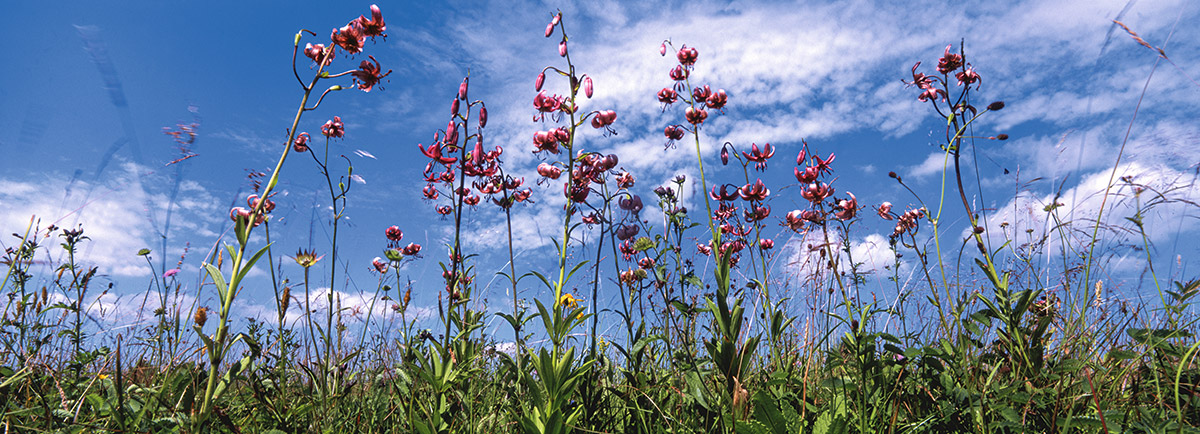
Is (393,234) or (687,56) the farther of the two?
(393,234)

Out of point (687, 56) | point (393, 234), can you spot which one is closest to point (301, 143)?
point (393, 234)

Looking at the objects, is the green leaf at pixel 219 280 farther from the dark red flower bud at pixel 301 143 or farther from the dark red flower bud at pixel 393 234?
the dark red flower bud at pixel 393 234

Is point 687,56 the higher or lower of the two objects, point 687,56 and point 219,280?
the higher

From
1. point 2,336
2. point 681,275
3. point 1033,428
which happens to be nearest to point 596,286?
point 681,275

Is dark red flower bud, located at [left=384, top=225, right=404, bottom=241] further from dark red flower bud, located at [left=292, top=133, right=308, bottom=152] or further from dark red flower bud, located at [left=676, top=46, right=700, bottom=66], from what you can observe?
dark red flower bud, located at [left=676, top=46, right=700, bottom=66]

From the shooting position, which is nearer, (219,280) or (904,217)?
(219,280)

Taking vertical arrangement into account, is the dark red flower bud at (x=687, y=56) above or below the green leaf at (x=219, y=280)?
above

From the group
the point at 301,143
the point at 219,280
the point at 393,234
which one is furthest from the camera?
the point at 393,234

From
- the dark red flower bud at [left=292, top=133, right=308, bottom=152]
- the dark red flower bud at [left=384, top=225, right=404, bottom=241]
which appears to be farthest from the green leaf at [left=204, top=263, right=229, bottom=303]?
the dark red flower bud at [left=384, top=225, right=404, bottom=241]

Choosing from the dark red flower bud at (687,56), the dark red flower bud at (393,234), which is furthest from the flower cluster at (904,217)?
the dark red flower bud at (393,234)

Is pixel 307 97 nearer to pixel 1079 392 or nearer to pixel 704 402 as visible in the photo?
pixel 704 402

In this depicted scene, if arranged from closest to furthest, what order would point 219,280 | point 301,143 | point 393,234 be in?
point 219,280 → point 301,143 → point 393,234

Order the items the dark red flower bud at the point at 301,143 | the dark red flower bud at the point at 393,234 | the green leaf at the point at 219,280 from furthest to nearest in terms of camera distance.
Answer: the dark red flower bud at the point at 393,234 < the dark red flower bud at the point at 301,143 < the green leaf at the point at 219,280

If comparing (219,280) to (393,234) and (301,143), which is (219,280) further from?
(393,234)
